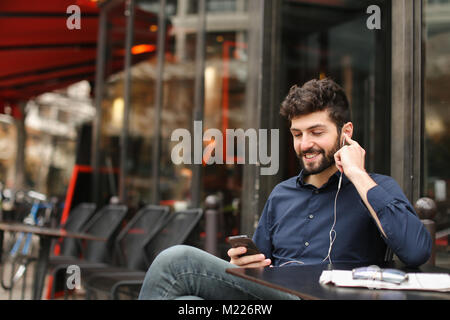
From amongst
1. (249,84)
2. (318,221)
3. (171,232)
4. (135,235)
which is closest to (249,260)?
(318,221)

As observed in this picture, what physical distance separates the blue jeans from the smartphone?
8 centimetres

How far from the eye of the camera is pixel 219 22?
510 cm

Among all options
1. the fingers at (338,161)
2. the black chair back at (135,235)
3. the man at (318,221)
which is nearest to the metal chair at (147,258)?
the black chair back at (135,235)

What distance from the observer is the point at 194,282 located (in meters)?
1.55

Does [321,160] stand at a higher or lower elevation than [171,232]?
higher

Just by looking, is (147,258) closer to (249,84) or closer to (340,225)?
(249,84)

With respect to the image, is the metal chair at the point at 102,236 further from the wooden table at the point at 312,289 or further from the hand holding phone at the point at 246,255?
the wooden table at the point at 312,289

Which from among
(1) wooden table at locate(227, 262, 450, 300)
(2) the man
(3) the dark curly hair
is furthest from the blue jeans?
(3) the dark curly hair

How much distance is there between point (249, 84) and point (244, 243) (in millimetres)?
2585

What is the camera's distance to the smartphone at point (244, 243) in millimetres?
1606
